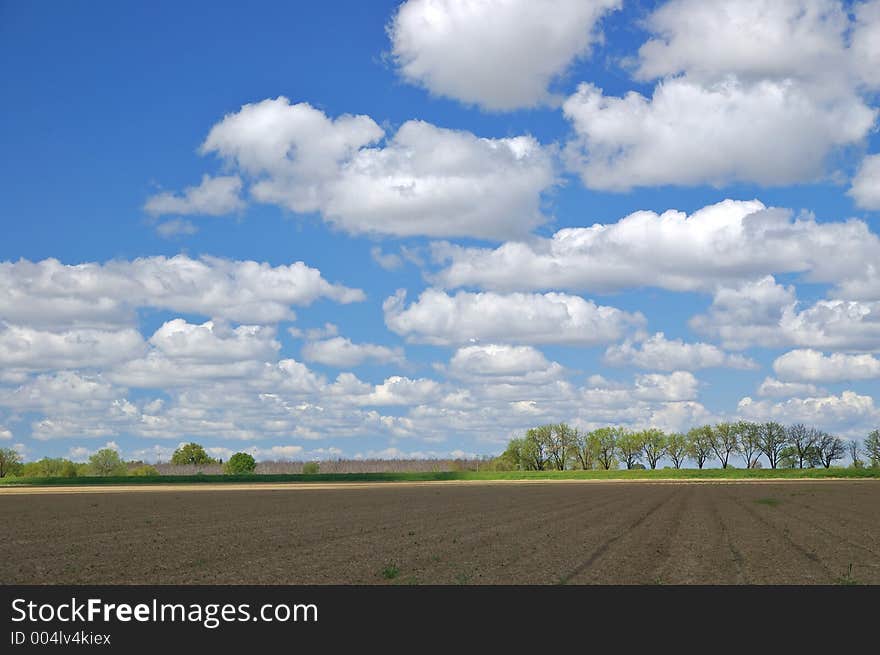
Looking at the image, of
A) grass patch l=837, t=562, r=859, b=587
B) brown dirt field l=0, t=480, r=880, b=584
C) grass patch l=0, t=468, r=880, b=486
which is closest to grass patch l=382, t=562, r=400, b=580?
brown dirt field l=0, t=480, r=880, b=584

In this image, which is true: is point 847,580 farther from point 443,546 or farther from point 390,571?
point 443,546

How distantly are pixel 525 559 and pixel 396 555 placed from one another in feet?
13.9

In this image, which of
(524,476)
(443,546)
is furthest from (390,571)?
(524,476)

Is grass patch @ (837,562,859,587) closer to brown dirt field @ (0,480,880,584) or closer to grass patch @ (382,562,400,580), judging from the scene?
brown dirt field @ (0,480,880,584)

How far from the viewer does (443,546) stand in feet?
109

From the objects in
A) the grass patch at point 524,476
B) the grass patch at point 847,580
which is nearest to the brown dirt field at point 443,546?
the grass patch at point 847,580

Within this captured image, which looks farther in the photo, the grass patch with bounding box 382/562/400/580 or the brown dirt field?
the brown dirt field

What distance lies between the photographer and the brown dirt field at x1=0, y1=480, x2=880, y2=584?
25.4 metres

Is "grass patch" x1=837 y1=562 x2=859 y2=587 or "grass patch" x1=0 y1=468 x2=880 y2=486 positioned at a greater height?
"grass patch" x1=837 y1=562 x2=859 y2=587

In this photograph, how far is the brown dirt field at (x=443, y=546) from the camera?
25359 millimetres
